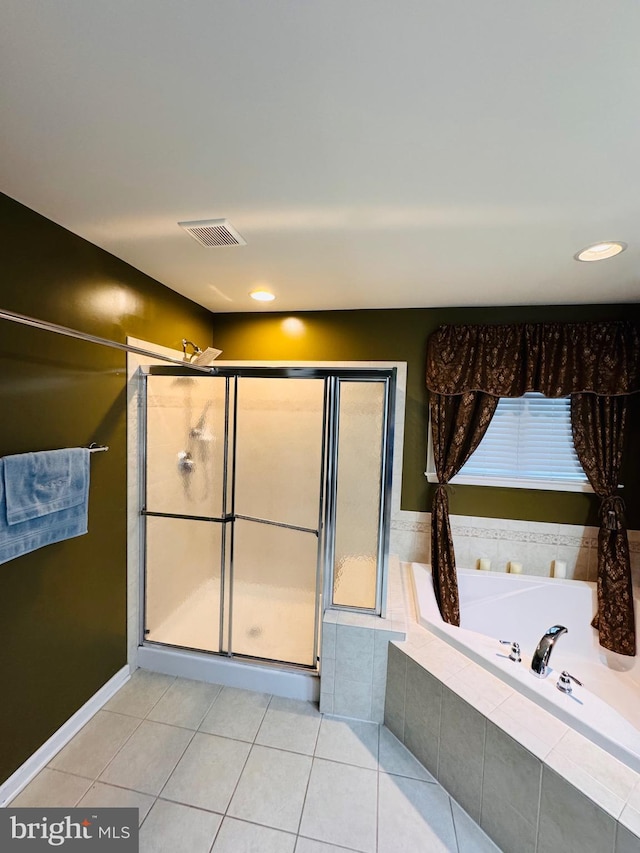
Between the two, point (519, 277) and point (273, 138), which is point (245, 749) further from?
point (519, 277)

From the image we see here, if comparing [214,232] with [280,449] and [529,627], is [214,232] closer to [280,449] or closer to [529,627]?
[280,449]

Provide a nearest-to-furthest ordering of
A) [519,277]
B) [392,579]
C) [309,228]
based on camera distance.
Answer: [309,228]
[519,277]
[392,579]

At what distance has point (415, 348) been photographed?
8.50ft

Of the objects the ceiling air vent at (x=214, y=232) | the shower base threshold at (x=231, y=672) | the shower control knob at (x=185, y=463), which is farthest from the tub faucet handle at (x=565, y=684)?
the ceiling air vent at (x=214, y=232)

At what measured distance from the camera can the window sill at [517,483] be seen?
2395 mm

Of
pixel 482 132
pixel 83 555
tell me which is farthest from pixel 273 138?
pixel 83 555

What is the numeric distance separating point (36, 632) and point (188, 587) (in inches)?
36.5

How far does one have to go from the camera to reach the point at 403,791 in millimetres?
1500

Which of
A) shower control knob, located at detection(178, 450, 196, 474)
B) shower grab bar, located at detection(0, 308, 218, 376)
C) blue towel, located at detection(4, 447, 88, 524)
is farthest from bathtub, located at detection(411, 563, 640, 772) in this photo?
shower grab bar, located at detection(0, 308, 218, 376)

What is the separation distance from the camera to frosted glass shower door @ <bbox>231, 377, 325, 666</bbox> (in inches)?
79.2

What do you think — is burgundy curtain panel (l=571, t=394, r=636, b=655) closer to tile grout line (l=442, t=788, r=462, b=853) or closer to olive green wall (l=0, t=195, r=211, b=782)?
tile grout line (l=442, t=788, r=462, b=853)

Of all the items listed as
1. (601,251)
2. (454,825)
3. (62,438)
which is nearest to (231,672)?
(454,825)

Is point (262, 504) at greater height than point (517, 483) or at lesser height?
lesser

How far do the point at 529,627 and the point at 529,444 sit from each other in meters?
1.23
